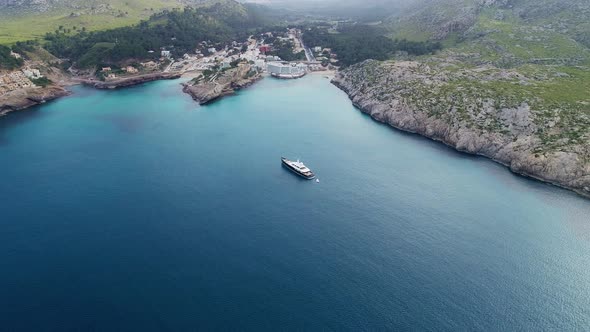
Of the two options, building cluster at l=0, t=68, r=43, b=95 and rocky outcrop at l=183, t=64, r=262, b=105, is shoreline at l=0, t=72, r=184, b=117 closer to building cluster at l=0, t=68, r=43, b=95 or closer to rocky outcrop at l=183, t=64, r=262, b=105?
building cluster at l=0, t=68, r=43, b=95

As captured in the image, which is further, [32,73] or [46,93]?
[32,73]

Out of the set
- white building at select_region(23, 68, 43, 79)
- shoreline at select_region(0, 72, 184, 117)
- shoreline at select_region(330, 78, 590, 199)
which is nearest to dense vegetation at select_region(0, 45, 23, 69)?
white building at select_region(23, 68, 43, 79)

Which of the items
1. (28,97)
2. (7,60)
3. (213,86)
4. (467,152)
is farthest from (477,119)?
(7,60)

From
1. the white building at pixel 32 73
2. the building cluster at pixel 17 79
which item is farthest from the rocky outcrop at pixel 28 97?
the white building at pixel 32 73

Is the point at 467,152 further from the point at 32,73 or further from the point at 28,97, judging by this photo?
the point at 32,73

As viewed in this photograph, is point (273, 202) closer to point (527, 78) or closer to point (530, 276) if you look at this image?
point (530, 276)

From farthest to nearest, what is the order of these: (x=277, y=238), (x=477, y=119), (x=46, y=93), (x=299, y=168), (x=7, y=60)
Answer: (x=46, y=93) < (x=7, y=60) < (x=477, y=119) < (x=299, y=168) < (x=277, y=238)

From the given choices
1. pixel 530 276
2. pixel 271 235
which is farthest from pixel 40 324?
pixel 530 276
